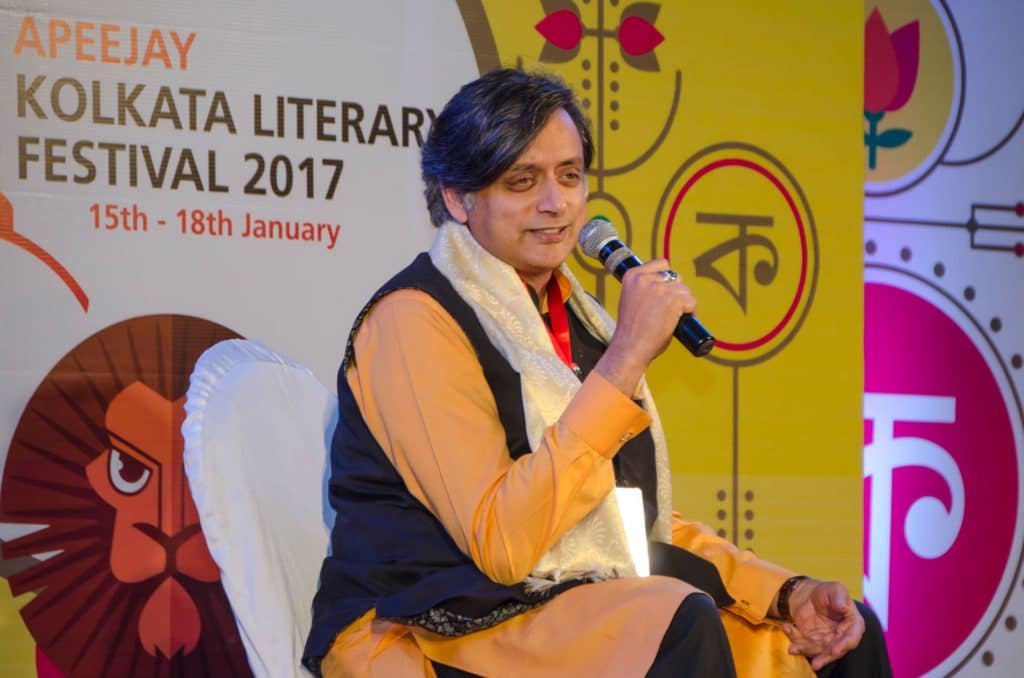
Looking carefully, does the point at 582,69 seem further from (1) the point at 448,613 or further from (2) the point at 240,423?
(1) the point at 448,613

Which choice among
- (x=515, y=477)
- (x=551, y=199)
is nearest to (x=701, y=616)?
(x=515, y=477)

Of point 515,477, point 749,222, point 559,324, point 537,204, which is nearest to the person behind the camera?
point 515,477

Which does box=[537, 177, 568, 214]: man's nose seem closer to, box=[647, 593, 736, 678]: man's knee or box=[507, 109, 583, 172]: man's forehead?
box=[507, 109, 583, 172]: man's forehead

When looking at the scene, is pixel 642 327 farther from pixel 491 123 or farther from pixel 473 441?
pixel 491 123

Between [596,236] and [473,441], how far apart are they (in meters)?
0.42

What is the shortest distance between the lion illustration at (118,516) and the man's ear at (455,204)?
0.82 m

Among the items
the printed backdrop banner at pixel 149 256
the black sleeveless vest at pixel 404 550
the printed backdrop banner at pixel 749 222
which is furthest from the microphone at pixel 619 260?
the printed backdrop banner at pixel 749 222

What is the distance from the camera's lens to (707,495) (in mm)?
3119

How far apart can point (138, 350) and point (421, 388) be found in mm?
1028

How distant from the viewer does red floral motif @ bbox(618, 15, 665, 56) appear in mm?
3070

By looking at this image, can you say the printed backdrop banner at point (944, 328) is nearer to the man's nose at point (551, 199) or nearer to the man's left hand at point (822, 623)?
the man's left hand at point (822, 623)

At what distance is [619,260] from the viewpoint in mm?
1915

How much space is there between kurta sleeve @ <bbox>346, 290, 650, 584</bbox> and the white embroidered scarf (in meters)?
0.05

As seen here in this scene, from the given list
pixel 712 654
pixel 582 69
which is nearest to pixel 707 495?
pixel 582 69
